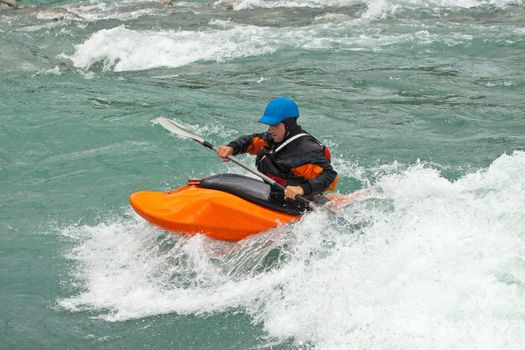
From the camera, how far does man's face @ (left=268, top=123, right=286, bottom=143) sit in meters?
5.26

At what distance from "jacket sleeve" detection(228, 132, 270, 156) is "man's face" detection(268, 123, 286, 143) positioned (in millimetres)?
323

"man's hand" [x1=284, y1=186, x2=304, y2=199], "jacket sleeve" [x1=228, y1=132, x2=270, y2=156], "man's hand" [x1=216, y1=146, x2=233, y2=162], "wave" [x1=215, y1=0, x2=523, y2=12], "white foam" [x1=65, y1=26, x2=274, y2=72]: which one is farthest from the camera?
"wave" [x1=215, y1=0, x2=523, y2=12]

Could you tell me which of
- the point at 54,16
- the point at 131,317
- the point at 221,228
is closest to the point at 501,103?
the point at 221,228

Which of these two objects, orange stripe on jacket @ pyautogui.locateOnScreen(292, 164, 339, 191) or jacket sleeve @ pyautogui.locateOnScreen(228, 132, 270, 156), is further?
jacket sleeve @ pyautogui.locateOnScreen(228, 132, 270, 156)

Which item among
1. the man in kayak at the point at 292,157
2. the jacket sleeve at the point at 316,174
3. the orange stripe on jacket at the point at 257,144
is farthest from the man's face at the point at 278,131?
the orange stripe on jacket at the point at 257,144

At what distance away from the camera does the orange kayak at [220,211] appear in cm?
532

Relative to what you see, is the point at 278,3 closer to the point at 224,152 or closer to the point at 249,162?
the point at 249,162

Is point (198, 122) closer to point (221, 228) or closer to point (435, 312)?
point (221, 228)

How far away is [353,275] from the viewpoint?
488 cm

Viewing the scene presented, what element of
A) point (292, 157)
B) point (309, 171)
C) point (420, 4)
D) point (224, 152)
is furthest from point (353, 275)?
point (420, 4)

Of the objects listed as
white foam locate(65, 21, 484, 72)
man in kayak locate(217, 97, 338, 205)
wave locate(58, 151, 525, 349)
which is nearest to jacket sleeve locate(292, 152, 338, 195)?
man in kayak locate(217, 97, 338, 205)

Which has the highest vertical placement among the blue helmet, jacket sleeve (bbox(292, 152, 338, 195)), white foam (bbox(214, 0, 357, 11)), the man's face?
the blue helmet

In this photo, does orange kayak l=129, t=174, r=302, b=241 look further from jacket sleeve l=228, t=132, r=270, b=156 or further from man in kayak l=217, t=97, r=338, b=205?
jacket sleeve l=228, t=132, r=270, b=156

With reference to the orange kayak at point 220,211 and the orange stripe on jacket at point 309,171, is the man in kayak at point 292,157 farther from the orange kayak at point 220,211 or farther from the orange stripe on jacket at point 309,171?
the orange kayak at point 220,211
